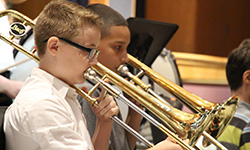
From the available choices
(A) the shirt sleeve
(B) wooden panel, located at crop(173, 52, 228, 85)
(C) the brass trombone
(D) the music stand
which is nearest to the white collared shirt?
(A) the shirt sleeve

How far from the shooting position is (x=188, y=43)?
10.6 ft

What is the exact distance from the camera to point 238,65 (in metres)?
1.79

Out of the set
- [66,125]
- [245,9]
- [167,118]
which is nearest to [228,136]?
[167,118]

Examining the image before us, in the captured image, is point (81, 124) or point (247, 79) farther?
point (247, 79)

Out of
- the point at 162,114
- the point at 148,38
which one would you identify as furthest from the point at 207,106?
the point at 148,38

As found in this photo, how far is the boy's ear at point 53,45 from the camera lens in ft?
3.18

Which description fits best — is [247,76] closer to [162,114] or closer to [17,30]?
[162,114]

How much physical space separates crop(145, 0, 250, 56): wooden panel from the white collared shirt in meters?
2.23

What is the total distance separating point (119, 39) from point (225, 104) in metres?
0.43

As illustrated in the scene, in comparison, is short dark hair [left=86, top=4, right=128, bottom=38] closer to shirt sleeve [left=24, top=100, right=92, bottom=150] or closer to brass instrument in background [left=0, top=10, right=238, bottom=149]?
brass instrument in background [left=0, top=10, right=238, bottom=149]

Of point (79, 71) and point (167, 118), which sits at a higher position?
point (79, 71)

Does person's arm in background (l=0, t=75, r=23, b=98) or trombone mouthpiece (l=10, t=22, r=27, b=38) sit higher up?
trombone mouthpiece (l=10, t=22, r=27, b=38)

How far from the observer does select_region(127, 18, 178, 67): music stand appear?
176 cm

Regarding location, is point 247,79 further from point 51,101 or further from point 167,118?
point 51,101
